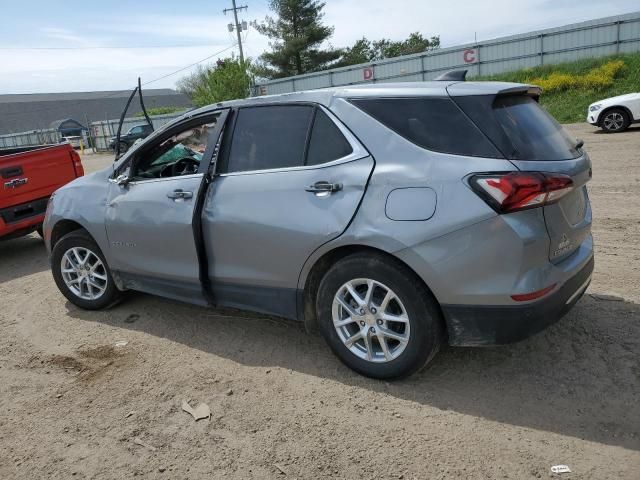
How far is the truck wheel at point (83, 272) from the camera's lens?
4.80 m

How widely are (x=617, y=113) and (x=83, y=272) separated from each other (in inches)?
550

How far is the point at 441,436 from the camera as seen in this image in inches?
113

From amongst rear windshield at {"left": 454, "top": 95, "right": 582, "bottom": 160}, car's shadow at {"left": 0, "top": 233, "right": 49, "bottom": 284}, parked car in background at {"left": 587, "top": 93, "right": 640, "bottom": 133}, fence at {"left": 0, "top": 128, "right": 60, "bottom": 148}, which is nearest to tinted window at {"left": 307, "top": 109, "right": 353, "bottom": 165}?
rear windshield at {"left": 454, "top": 95, "right": 582, "bottom": 160}

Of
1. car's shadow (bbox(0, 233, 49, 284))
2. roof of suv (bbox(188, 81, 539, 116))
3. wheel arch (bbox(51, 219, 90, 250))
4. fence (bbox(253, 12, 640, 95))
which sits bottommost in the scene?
car's shadow (bbox(0, 233, 49, 284))

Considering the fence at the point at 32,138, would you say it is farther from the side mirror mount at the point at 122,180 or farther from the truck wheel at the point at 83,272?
the side mirror mount at the point at 122,180

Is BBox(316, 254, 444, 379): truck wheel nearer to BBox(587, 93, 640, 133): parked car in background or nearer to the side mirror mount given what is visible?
the side mirror mount

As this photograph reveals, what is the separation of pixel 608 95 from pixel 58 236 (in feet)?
69.3

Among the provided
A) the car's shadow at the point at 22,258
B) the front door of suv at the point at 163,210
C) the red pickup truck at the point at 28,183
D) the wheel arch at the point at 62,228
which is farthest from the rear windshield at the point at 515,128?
the red pickup truck at the point at 28,183

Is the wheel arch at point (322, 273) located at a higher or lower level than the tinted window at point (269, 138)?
lower

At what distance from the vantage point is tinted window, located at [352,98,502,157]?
2955mm

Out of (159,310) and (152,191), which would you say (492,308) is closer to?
(152,191)

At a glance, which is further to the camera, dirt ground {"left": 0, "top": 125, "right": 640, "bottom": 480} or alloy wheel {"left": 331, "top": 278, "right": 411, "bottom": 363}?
alloy wheel {"left": 331, "top": 278, "right": 411, "bottom": 363}

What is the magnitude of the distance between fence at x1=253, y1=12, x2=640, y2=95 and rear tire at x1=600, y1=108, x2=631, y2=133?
12.1 m

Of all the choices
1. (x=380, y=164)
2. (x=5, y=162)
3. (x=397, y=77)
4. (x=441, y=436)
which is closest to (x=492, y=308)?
(x=441, y=436)
